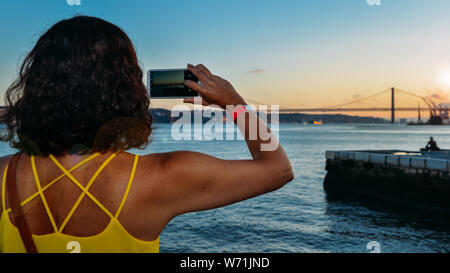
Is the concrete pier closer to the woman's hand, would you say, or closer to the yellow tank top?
the woman's hand

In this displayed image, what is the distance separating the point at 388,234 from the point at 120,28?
17.4 m

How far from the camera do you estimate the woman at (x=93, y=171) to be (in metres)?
1.21

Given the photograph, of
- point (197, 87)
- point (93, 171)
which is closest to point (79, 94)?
point (93, 171)

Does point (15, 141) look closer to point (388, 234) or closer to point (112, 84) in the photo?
point (112, 84)

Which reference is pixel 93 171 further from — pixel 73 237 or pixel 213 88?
pixel 213 88

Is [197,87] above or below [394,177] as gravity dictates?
above

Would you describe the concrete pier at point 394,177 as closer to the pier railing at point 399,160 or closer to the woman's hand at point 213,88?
the pier railing at point 399,160

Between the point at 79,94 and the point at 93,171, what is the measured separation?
0.24m

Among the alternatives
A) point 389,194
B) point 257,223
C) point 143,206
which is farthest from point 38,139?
point 389,194

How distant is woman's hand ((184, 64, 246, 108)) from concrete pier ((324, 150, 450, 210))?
59.9 ft

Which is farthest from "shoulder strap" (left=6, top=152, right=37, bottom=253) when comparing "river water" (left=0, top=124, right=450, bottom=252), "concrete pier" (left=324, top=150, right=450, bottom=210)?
"concrete pier" (left=324, top=150, right=450, bottom=210)

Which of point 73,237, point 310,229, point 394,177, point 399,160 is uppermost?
point 73,237

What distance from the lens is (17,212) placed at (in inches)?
47.9

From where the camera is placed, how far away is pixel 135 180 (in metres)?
1.21
